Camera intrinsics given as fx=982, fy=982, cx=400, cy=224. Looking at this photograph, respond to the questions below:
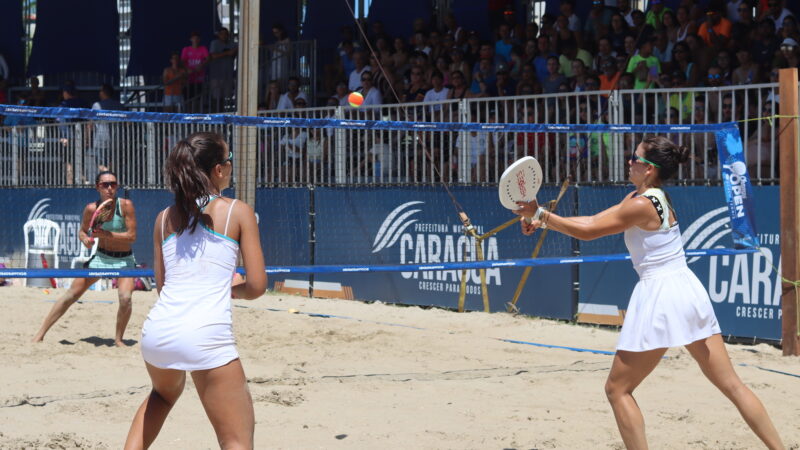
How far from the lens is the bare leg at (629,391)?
4.34m

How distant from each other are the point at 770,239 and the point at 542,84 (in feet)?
14.7

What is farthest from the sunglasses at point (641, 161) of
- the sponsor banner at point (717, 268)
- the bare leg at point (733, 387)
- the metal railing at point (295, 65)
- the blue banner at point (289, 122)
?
the metal railing at point (295, 65)

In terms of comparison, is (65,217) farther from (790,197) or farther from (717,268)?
(790,197)

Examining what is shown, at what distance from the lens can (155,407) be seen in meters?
3.74

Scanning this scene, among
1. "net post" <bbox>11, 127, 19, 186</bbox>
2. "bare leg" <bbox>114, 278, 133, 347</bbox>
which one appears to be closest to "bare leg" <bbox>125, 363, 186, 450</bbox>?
"bare leg" <bbox>114, 278, 133, 347</bbox>

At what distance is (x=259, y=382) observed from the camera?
696 cm

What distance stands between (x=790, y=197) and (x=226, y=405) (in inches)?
234

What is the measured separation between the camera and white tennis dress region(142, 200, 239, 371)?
3.51 metres

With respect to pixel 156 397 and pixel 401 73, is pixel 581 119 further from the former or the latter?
pixel 156 397

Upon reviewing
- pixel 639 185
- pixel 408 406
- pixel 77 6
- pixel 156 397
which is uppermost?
pixel 77 6

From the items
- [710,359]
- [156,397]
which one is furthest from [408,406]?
[156,397]

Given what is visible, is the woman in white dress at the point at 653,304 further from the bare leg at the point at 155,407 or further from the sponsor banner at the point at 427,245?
the sponsor banner at the point at 427,245

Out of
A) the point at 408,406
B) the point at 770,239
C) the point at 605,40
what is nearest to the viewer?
the point at 408,406

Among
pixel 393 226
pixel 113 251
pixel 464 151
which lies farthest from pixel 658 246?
pixel 393 226
